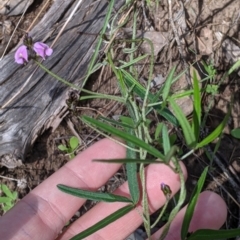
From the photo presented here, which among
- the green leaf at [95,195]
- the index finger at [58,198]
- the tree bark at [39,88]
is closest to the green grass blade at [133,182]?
the green leaf at [95,195]

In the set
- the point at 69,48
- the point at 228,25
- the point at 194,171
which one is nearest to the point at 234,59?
the point at 228,25

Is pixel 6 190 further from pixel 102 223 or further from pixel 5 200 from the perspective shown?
pixel 102 223

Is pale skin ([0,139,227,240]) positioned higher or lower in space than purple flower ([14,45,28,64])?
lower

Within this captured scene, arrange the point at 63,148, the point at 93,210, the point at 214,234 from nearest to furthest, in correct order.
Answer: the point at 214,234
the point at 93,210
the point at 63,148

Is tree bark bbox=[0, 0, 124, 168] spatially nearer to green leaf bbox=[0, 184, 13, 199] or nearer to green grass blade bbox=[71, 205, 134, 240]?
green leaf bbox=[0, 184, 13, 199]

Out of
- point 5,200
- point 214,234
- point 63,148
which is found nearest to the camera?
point 214,234

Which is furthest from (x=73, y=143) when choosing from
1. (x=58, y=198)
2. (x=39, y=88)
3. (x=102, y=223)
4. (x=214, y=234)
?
(x=214, y=234)

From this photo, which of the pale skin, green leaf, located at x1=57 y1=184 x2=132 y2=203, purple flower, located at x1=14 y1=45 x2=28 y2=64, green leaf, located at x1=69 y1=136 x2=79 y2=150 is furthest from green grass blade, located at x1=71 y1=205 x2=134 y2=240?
green leaf, located at x1=69 y1=136 x2=79 y2=150
